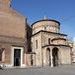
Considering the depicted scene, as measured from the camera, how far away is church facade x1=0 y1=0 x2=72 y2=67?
35406 millimetres

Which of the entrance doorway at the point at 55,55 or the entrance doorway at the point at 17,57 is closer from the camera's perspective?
the entrance doorway at the point at 17,57

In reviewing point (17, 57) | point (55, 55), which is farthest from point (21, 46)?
point (55, 55)

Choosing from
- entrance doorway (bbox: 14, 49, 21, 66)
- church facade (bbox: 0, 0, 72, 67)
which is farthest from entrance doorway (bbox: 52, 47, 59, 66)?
entrance doorway (bbox: 14, 49, 21, 66)

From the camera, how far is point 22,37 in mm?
37719

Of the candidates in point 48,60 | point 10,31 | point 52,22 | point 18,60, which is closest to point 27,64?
point 18,60

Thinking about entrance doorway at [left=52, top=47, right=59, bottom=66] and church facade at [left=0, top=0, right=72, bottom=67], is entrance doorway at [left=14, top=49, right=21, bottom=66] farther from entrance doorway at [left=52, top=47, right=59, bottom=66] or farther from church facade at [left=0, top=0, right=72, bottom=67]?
entrance doorway at [left=52, top=47, right=59, bottom=66]

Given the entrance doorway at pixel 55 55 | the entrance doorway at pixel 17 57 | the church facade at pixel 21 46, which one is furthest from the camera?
the entrance doorway at pixel 55 55

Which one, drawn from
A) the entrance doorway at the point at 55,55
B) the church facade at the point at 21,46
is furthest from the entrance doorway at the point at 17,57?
the entrance doorway at the point at 55,55

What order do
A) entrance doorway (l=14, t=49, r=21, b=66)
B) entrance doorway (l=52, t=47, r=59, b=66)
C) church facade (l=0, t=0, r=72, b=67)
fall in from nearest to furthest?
church facade (l=0, t=0, r=72, b=67) → entrance doorway (l=14, t=49, r=21, b=66) → entrance doorway (l=52, t=47, r=59, b=66)

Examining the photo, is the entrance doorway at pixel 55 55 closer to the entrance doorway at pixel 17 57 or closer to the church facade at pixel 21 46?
the church facade at pixel 21 46

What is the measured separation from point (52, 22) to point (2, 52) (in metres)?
16.7

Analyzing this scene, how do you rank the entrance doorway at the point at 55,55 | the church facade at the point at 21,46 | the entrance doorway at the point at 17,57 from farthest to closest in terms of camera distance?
the entrance doorway at the point at 55,55
the entrance doorway at the point at 17,57
the church facade at the point at 21,46

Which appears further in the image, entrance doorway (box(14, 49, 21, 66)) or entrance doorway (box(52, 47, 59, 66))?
entrance doorway (box(52, 47, 59, 66))

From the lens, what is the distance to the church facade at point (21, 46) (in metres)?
35.4
